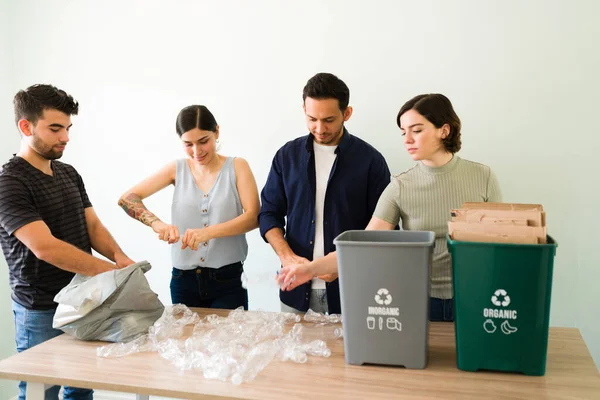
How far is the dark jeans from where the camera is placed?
2.46 meters

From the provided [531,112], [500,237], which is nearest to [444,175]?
[500,237]

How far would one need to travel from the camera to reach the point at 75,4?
10.8 feet

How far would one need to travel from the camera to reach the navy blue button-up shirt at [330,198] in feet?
7.82

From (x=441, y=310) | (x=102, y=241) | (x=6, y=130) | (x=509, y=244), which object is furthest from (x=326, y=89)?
(x=6, y=130)

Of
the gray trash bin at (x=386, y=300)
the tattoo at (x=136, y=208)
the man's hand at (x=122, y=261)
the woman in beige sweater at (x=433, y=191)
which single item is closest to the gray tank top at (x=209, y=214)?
the tattoo at (x=136, y=208)

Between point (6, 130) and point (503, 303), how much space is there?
3.05 meters

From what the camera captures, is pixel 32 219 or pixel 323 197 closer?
pixel 32 219

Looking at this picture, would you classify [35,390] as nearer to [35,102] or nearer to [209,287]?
[209,287]

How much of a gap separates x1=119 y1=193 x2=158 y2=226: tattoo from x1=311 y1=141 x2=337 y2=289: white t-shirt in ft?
2.40

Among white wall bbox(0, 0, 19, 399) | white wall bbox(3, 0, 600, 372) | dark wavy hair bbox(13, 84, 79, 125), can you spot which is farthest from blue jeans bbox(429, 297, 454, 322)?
white wall bbox(0, 0, 19, 399)

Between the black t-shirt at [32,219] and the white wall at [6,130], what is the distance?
1.26 metres

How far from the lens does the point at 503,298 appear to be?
149 cm

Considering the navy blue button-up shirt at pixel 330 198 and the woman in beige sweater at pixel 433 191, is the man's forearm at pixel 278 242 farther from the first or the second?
the woman in beige sweater at pixel 433 191

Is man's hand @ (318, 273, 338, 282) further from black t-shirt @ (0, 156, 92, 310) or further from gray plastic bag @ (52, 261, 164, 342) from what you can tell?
black t-shirt @ (0, 156, 92, 310)
